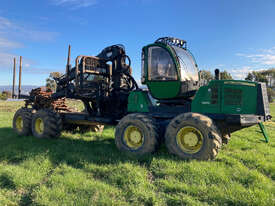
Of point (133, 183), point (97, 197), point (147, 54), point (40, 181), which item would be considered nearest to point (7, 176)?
point (40, 181)

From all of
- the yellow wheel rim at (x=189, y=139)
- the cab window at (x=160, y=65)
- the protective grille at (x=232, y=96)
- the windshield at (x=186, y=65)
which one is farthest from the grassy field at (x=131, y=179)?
the windshield at (x=186, y=65)

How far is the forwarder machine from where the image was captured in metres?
5.37

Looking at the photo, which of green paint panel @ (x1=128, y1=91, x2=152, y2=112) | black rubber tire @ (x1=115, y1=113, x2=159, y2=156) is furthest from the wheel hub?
green paint panel @ (x1=128, y1=91, x2=152, y2=112)

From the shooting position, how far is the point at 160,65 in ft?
21.1

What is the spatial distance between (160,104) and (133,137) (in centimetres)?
146

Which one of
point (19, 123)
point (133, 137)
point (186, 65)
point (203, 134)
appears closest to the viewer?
point (203, 134)

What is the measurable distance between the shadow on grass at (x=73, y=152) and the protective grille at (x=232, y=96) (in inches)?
76.5

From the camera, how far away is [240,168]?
15.5 feet

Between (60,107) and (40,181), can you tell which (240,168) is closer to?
(40,181)

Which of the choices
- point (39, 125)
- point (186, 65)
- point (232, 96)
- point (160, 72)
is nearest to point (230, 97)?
point (232, 96)

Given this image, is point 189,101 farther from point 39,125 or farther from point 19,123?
point 19,123

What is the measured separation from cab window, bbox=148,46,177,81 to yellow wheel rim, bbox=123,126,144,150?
1.57 m

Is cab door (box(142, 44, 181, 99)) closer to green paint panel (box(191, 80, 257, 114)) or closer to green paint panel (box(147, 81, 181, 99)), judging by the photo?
green paint panel (box(147, 81, 181, 99))

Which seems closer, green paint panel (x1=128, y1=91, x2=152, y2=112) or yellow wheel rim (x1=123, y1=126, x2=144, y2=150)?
yellow wheel rim (x1=123, y1=126, x2=144, y2=150)
